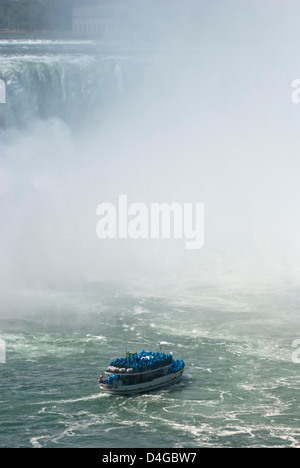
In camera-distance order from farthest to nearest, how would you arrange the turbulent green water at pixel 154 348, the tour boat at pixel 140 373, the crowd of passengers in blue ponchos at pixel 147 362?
the crowd of passengers in blue ponchos at pixel 147 362 < the tour boat at pixel 140 373 < the turbulent green water at pixel 154 348

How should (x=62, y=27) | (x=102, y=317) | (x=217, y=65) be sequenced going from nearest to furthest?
(x=102, y=317) < (x=217, y=65) < (x=62, y=27)

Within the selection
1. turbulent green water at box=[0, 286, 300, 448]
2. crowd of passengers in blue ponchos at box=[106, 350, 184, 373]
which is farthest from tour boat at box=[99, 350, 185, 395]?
turbulent green water at box=[0, 286, 300, 448]

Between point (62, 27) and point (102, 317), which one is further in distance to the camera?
point (62, 27)

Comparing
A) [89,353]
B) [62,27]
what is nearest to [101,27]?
[62,27]

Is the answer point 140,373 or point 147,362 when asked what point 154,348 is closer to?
point 147,362

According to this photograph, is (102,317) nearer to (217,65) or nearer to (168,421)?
(168,421)

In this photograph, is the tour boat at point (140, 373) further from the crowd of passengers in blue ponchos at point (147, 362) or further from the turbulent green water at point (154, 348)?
the turbulent green water at point (154, 348)

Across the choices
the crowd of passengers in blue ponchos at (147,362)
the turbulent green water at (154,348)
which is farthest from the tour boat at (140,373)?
the turbulent green water at (154,348)
